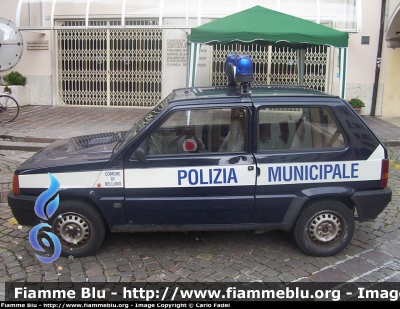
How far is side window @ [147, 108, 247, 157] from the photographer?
424 centimetres

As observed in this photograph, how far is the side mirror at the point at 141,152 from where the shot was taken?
4.12 m

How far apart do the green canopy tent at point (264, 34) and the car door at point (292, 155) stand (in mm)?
5609

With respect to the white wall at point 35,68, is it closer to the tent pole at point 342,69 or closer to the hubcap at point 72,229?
the tent pole at point 342,69

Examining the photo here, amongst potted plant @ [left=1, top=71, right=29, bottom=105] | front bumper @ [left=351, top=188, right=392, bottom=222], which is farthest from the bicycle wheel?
front bumper @ [left=351, top=188, right=392, bottom=222]

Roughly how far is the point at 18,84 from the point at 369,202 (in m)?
12.3

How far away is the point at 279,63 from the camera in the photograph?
43.9ft

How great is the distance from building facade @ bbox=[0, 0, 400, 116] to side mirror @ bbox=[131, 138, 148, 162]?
26.8 ft

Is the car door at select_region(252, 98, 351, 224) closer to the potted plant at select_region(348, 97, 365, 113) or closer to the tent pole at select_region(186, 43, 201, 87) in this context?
the tent pole at select_region(186, 43, 201, 87)

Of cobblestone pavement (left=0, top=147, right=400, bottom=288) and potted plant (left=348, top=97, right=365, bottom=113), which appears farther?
potted plant (left=348, top=97, right=365, bottom=113)

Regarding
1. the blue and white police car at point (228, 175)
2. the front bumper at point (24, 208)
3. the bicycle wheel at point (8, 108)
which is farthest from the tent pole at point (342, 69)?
the bicycle wheel at point (8, 108)

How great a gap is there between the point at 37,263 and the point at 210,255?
1675 mm

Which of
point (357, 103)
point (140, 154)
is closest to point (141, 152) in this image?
point (140, 154)

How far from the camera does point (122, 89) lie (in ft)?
46.6

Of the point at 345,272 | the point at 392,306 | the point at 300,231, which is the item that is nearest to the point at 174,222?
the point at 300,231
